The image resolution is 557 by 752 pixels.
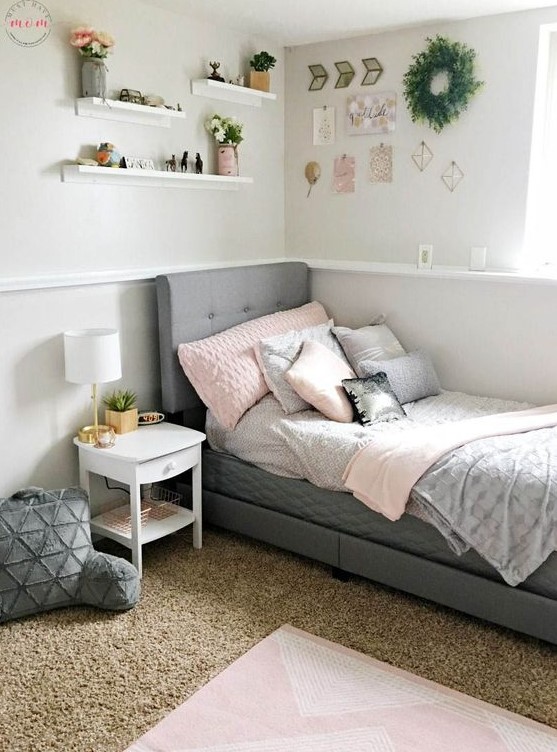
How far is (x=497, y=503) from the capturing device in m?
2.41

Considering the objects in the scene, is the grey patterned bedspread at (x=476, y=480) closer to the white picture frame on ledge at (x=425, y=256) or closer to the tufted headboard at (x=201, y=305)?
the tufted headboard at (x=201, y=305)

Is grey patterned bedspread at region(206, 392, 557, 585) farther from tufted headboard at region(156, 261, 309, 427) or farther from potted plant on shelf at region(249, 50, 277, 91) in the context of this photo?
potted plant on shelf at region(249, 50, 277, 91)

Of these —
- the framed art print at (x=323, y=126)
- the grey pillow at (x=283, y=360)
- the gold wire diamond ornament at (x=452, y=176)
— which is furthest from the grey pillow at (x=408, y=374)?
the framed art print at (x=323, y=126)

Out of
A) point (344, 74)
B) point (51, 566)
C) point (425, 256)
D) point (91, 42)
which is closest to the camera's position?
point (51, 566)

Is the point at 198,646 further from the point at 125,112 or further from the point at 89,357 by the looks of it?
the point at 125,112

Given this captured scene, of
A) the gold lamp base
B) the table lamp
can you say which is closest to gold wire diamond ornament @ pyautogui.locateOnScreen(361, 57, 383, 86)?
the table lamp

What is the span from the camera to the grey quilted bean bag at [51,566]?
8.23 feet

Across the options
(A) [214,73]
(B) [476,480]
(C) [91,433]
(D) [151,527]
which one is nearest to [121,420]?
(C) [91,433]

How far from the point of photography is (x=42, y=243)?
9.27ft

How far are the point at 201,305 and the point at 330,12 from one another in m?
1.40

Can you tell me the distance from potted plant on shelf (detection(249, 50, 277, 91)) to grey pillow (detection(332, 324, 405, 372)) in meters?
1.28

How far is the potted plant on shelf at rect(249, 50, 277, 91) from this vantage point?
3594 mm

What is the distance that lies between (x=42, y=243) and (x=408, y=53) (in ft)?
6.43

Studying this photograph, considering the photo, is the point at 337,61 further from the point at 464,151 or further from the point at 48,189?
the point at 48,189
